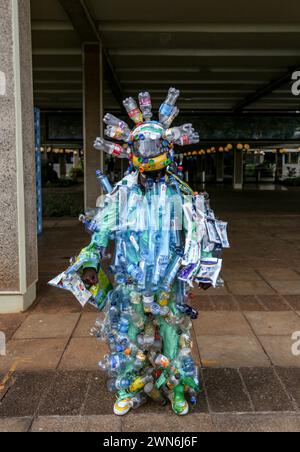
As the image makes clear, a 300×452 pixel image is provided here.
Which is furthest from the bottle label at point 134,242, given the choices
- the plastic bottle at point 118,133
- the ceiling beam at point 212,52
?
the ceiling beam at point 212,52

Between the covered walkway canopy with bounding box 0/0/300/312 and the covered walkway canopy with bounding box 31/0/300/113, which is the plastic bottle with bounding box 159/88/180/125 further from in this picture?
the covered walkway canopy with bounding box 31/0/300/113

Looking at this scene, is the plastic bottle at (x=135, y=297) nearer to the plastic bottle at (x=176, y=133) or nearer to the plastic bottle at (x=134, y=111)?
the plastic bottle at (x=176, y=133)

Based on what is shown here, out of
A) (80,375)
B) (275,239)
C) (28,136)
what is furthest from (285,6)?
(80,375)

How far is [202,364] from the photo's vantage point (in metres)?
3.66

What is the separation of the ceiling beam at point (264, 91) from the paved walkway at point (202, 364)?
28.7 ft

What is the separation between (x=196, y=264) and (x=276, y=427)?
1.12 m

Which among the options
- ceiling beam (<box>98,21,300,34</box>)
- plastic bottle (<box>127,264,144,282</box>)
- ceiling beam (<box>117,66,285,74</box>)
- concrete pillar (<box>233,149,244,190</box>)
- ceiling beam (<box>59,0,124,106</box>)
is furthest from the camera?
concrete pillar (<box>233,149,244,190</box>)

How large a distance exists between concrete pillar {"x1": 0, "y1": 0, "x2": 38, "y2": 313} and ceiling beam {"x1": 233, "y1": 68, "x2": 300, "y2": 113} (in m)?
9.95

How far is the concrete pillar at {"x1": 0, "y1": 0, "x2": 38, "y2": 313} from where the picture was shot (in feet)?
14.7

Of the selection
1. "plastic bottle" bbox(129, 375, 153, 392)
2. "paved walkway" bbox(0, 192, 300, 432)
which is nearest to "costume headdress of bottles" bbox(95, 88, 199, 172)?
"plastic bottle" bbox(129, 375, 153, 392)

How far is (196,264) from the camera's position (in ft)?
8.85

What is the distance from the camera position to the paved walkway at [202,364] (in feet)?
9.42
